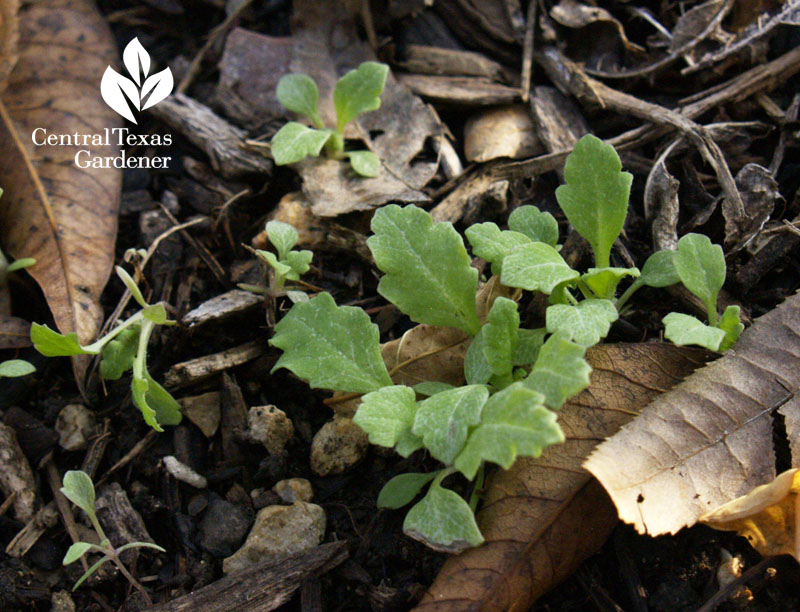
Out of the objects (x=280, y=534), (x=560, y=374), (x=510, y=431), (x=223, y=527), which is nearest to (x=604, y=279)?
(x=560, y=374)

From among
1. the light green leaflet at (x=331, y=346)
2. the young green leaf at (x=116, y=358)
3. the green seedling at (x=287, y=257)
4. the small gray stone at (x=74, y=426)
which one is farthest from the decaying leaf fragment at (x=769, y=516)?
the small gray stone at (x=74, y=426)

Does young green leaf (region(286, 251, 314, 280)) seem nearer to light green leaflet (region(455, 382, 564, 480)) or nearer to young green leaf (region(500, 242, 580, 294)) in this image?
young green leaf (region(500, 242, 580, 294))

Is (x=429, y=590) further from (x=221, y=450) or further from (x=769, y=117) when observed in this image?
(x=769, y=117)

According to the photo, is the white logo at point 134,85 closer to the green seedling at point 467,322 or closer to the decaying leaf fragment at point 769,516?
the green seedling at point 467,322

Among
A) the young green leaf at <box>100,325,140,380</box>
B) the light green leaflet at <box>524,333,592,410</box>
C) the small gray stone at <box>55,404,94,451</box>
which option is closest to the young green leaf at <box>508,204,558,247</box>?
the light green leaflet at <box>524,333,592,410</box>

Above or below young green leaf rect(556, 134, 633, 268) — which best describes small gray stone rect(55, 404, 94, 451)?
below

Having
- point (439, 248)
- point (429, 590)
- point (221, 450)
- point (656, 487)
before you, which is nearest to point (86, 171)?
point (221, 450)
